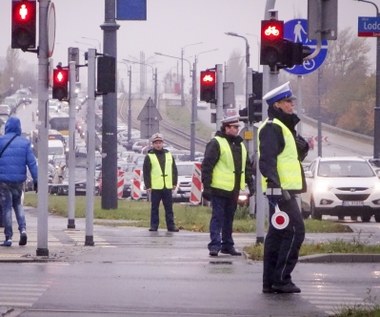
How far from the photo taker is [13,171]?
18781mm

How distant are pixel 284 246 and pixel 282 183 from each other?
59cm

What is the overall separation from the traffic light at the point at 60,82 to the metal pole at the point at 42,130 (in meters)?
6.08

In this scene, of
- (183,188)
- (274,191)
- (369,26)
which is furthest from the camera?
(183,188)

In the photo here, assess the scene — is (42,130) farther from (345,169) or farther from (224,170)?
(345,169)

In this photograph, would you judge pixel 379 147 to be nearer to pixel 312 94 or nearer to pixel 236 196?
pixel 236 196

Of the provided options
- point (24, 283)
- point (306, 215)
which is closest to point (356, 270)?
point (24, 283)

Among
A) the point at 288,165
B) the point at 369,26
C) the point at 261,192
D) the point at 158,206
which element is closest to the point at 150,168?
the point at 158,206

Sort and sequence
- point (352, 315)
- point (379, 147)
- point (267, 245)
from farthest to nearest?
1. point (379, 147)
2. point (267, 245)
3. point (352, 315)

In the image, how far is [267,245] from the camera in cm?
1306

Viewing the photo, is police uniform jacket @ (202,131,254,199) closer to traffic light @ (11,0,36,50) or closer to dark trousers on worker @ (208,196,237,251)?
dark trousers on worker @ (208,196,237,251)

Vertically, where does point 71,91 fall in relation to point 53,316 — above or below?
above

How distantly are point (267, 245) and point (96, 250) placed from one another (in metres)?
5.94

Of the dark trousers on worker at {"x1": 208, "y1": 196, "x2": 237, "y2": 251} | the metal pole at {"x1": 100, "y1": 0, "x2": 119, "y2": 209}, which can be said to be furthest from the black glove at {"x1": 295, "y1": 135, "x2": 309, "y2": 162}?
the metal pole at {"x1": 100, "y1": 0, "x2": 119, "y2": 209}

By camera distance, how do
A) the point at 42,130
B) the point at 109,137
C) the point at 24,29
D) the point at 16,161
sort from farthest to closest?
1. the point at 109,137
2. the point at 16,161
3. the point at 42,130
4. the point at 24,29
